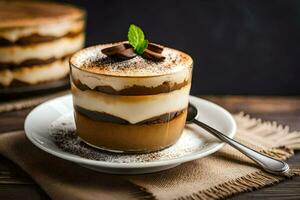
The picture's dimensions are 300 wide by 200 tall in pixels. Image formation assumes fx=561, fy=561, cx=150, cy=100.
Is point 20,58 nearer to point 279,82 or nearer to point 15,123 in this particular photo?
point 15,123

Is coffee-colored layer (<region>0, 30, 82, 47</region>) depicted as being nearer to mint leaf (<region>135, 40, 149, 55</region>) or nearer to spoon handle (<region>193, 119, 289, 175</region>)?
mint leaf (<region>135, 40, 149, 55</region>)

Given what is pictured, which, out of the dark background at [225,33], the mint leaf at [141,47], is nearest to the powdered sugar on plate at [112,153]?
the mint leaf at [141,47]

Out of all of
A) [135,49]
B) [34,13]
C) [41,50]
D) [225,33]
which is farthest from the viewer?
[225,33]

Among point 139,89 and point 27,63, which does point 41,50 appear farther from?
point 139,89

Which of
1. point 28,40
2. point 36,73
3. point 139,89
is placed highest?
point 139,89

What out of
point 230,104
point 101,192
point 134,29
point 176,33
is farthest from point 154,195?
point 176,33

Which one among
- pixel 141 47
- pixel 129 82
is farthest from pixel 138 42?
pixel 129 82

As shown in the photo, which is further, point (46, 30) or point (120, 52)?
point (46, 30)
